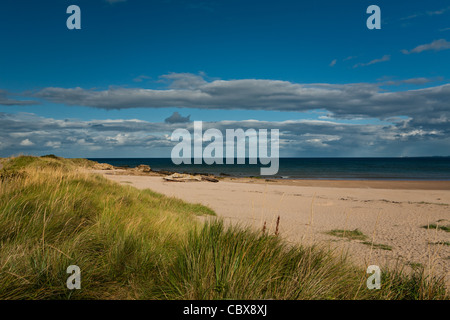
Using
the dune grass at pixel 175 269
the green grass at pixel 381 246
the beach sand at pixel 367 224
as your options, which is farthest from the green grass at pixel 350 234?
the dune grass at pixel 175 269

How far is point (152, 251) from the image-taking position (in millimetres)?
4938

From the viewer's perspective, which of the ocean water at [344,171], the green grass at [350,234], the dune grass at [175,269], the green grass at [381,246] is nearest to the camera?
the dune grass at [175,269]

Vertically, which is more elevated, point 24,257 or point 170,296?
point 24,257

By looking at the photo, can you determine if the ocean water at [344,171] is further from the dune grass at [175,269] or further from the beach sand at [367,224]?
the dune grass at [175,269]

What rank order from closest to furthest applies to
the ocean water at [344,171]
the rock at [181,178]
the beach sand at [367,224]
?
the beach sand at [367,224] → the rock at [181,178] → the ocean water at [344,171]

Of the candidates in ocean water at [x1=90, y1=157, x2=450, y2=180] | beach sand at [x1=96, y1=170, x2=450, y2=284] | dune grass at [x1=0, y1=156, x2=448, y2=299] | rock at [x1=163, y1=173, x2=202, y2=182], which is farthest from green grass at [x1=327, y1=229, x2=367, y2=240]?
ocean water at [x1=90, y1=157, x2=450, y2=180]

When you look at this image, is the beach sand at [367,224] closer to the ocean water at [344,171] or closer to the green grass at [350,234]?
the green grass at [350,234]

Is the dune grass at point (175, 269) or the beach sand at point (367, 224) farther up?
the dune grass at point (175, 269)

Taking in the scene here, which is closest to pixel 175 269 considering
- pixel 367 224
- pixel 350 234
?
pixel 350 234

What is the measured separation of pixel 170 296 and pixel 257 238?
71.4 inches

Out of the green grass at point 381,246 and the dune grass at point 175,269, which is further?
the green grass at point 381,246

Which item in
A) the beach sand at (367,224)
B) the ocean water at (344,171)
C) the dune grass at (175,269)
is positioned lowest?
the ocean water at (344,171)
